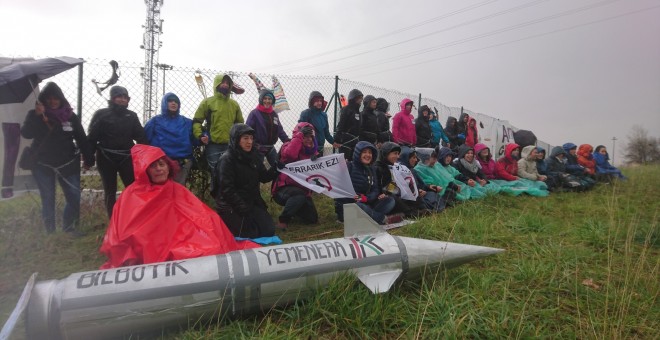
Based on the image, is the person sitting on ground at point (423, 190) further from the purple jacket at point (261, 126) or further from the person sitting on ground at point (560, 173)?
the person sitting on ground at point (560, 173)

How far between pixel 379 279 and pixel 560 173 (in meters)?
7.67

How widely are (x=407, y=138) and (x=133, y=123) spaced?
5256mm

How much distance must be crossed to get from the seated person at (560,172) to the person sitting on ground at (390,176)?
489 cm

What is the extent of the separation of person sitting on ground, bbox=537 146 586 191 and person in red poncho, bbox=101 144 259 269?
8003 mm

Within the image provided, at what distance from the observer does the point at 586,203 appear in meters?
6.73

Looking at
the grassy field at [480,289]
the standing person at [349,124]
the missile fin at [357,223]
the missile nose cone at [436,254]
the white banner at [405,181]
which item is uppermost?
the standing person at [349,124]

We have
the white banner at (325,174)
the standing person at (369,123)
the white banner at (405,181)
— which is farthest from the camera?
the standing person at (369,123)

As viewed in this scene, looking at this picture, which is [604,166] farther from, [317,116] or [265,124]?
[265,124]

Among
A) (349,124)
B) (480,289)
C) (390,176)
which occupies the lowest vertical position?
(480,289)

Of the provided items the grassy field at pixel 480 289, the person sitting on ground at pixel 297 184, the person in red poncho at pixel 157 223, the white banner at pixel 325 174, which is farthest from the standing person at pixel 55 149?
the white banner at pixel 325 174

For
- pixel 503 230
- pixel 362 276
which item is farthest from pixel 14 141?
pixel 503 230

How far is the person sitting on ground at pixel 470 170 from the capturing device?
7.23 meters

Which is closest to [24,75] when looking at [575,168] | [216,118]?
[216,118]

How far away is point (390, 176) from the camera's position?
225 inches
